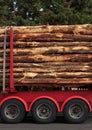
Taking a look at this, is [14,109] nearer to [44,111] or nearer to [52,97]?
[44,111]

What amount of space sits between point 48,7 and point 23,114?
1019cm

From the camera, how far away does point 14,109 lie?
39.9 ft

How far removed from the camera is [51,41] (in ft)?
41.0

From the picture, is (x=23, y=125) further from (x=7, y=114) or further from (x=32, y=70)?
(x=32, y=70)

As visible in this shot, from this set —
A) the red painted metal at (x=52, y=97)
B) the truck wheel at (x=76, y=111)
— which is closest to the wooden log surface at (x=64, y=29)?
the red painted metal at (x=52, y=97)

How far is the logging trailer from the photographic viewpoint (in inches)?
472

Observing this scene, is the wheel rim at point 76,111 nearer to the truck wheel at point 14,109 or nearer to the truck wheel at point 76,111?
the truck wheel at point 76,111

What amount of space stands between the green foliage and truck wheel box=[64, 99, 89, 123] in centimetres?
847

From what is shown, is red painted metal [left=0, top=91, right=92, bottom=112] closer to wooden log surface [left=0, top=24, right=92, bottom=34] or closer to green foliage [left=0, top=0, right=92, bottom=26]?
wooden log surface [left=0, top=24, right=92, bottom=34]

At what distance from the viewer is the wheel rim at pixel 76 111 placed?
12.0m

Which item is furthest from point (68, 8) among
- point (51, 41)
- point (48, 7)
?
point (51, 41)

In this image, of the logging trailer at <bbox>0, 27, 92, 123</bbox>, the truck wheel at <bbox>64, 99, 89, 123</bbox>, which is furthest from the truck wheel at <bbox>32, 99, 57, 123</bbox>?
the truck wheel at <bbox>64, 99, 89, 123</bbox>

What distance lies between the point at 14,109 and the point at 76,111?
2.00 m

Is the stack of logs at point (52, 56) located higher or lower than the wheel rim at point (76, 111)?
higher
